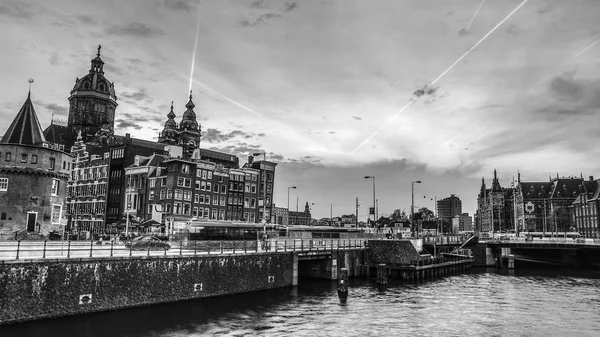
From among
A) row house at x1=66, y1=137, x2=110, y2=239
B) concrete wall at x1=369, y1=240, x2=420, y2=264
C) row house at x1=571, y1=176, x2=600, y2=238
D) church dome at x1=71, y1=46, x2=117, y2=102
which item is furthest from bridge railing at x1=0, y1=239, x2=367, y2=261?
church dome at x1=71, y1=46, x2=117, y2=102

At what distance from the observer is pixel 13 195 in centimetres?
5444

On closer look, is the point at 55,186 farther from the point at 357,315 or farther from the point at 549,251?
the point at 549,251

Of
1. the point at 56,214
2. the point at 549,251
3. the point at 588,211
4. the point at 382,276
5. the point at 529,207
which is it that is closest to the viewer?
the point at 56,214

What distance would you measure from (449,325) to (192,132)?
12628 cm

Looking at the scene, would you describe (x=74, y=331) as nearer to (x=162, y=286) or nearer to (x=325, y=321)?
(x=162, y=286)

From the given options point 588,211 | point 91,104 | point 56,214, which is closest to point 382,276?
point 56,214

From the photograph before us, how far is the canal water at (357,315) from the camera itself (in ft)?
105

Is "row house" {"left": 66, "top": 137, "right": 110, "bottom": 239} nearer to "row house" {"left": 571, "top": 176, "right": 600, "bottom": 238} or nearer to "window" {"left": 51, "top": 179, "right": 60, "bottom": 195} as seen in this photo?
"window" {"left": 51, "top": 179, "right": 60, "bottom": 195}

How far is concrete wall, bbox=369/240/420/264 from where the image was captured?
225 ft

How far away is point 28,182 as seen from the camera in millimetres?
55469

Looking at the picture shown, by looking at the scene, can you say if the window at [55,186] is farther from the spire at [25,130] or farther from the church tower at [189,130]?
the church tower at [189,130]

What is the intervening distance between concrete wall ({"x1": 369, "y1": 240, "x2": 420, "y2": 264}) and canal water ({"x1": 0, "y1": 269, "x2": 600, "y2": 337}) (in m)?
11.5

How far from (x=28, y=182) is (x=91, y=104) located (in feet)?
335

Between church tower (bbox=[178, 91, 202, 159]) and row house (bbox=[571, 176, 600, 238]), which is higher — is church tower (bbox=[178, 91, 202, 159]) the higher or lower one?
the higher one
